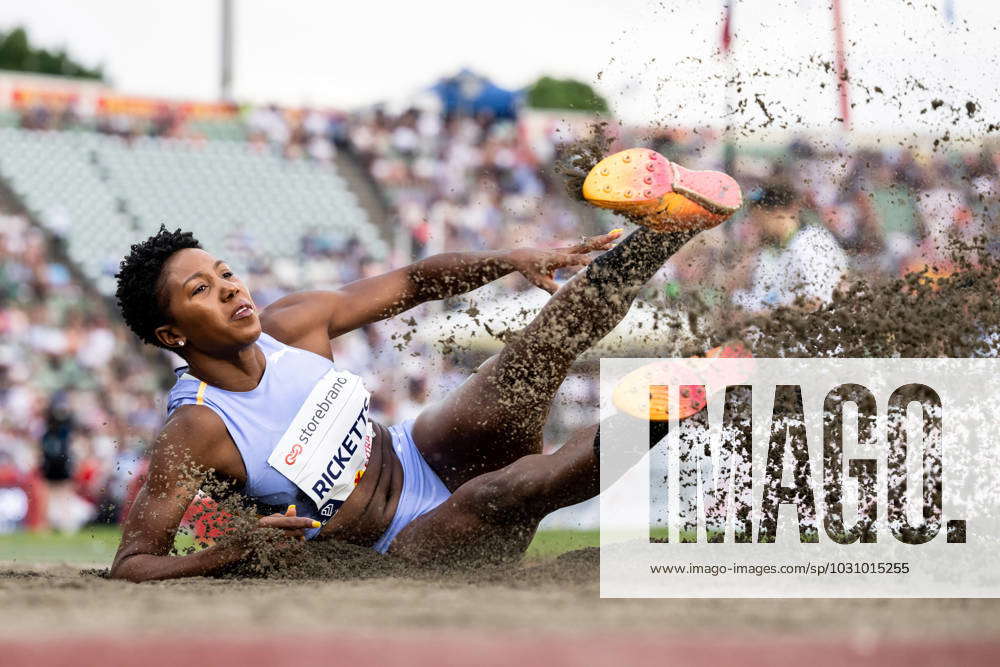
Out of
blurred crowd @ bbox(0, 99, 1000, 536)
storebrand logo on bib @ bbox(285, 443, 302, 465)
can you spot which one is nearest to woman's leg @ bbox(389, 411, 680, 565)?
A: storebrand logo on bib @ bbox(285, 443, 302, 465)

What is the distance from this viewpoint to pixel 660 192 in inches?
148

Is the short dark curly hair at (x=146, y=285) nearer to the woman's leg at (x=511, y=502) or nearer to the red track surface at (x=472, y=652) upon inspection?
the woman's leg at (x=511, y=502)

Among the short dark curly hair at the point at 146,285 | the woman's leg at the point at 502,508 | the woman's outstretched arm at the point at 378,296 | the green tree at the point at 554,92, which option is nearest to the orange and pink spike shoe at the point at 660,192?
the woman's outstretched arm at the point at 378,296

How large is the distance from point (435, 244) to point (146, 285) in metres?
10.0

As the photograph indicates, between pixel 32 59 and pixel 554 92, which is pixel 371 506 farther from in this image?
pixel 32 59

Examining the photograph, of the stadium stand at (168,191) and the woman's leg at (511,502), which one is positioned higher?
the stadium stand at (168,191)

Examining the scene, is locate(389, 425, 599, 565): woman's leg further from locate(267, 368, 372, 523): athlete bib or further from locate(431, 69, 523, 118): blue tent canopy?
locate(431, 69, 523, 118): blue tent canopy

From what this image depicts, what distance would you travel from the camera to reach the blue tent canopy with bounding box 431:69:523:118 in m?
16.2

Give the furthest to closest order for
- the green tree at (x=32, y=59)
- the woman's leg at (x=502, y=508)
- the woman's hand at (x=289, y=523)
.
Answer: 1. the green tree at (x=32, y=59)
2. the woman's leg at (x=502, y=508)
3. the woman's hand at (x=289, y=523)

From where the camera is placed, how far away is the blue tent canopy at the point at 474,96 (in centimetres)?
1620

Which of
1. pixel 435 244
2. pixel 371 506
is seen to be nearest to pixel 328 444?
pixel 371 506

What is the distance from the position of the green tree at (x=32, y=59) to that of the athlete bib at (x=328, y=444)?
36962 millimetres

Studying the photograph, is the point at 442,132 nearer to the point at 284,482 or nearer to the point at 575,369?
the point at 575,369

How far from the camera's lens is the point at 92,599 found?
3018mm
